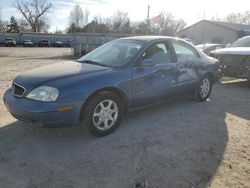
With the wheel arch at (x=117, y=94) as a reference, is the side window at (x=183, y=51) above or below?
above

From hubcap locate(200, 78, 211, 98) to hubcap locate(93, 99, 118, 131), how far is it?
8.73 ft

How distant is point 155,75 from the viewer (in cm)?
450

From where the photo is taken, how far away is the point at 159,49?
15.6ft

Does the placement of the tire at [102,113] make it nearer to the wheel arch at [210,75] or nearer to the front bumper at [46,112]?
the front bumper at [46,112]

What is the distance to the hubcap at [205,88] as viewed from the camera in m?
5.84

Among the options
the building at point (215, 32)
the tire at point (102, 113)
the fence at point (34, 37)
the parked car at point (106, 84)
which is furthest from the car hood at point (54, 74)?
the fence at point (34, 37)

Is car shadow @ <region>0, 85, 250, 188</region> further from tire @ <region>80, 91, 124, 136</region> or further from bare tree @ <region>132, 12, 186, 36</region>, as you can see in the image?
bare tree @ <region>132, 12, 186, 36</region>

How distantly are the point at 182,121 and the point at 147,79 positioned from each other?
1.08 m

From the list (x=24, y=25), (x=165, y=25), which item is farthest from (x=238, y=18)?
(x=24, y=25)

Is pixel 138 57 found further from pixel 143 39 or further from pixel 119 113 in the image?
pixel 119 113

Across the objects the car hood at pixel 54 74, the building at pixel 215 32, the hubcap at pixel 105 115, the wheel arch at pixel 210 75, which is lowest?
the hubcap at pixel 105 115

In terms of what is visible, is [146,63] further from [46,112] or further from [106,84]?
[46,112]

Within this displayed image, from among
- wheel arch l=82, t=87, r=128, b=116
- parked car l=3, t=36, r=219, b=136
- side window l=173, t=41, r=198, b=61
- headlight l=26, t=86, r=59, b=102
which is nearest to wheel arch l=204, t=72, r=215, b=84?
parked car l=3, t=36, r=219, b=136


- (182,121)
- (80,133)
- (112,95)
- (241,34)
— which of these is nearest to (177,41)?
(182,121)
